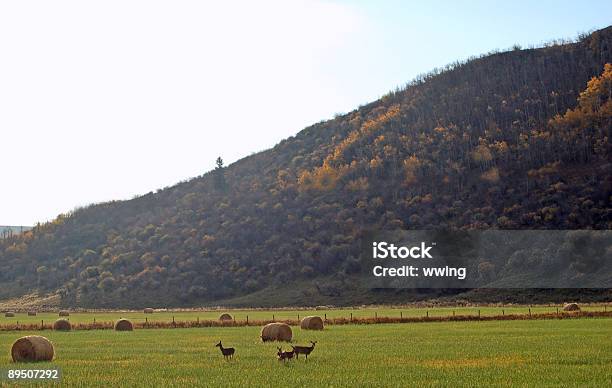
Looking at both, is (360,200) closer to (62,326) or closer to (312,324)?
(62,326)

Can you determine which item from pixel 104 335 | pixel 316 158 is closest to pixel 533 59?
pixel 316 158

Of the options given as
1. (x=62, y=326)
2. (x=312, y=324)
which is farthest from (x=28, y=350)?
(x=62, y=326)

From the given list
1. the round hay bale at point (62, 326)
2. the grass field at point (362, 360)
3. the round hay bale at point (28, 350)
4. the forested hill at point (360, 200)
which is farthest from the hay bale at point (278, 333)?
the forested hill at point (360, 200)

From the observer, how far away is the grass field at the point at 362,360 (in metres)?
25.2

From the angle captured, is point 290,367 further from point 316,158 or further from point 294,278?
point 316,158

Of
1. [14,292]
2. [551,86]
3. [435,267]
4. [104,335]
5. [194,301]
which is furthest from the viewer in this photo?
[551,86]

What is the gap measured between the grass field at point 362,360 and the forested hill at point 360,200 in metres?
78.6

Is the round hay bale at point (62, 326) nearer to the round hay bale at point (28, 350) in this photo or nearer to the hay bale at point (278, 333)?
the hay bale at point (278, 333)

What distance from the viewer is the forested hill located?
138 metres

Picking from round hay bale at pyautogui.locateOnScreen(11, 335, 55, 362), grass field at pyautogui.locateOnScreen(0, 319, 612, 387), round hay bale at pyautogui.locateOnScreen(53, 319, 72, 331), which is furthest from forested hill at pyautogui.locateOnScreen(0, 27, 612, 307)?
round hay bale at pyautogui.locateOnScreen(11, 335, 55, 362)

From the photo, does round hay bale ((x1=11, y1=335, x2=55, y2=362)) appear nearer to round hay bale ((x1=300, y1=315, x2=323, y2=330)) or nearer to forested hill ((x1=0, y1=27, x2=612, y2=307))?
round hay bale ((x1=300, y1=315, x2=323, y2=330))

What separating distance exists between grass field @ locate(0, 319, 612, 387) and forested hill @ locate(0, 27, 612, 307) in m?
78.6

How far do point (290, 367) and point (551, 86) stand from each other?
168m

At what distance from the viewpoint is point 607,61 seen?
186 m
